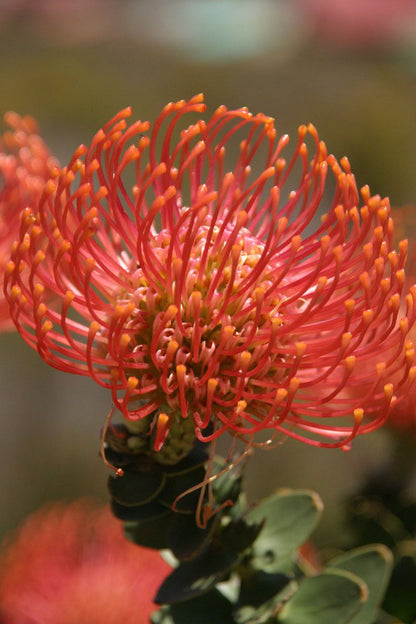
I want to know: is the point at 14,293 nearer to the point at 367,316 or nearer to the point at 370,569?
the point at 367,316

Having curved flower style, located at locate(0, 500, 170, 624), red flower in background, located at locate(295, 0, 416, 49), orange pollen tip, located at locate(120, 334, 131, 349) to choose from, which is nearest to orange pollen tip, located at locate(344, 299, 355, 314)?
orange pollen tip, located at locate(120, 334, 131, 349)

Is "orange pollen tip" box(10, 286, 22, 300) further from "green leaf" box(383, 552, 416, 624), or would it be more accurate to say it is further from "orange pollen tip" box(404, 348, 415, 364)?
"green leaf" box(383, 552, 416, 624)

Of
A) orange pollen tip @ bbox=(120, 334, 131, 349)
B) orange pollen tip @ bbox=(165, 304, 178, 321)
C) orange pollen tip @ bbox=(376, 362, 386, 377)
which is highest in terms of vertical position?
orange pollen tip @ bbox=(165, 304, 178, 321)

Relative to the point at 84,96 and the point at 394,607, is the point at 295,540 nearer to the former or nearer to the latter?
the point at 394,607

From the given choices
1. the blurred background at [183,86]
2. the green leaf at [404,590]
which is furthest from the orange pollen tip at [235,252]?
the blurred background at [183,86]

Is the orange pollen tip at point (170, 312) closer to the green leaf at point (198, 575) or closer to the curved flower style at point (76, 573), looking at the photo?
the green leaf at point (198, 575)

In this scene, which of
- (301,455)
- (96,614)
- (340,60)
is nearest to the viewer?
(96,614)

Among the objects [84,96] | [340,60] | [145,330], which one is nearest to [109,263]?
[145,330]

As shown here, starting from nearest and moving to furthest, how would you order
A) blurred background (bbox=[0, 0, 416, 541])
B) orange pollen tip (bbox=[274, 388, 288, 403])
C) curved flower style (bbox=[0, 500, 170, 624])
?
1. orange pollen tip (bbox=[274, 388, 288, 403])
2. curved flower style (bbox=[0, 500, 170, 624])
3. blurred background (bbox=[0, 0, 416, 541])
